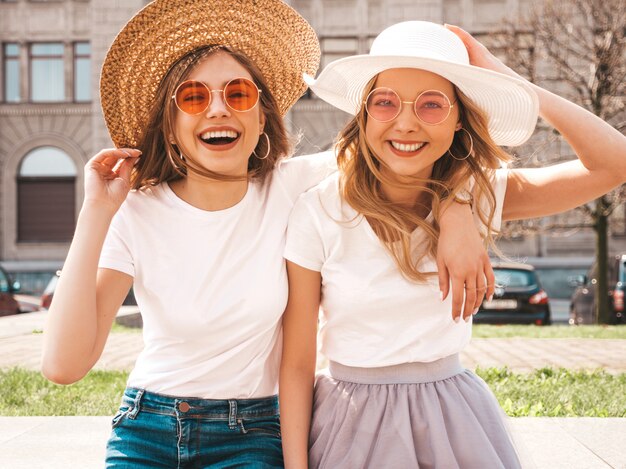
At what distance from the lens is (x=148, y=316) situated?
2.63 metres

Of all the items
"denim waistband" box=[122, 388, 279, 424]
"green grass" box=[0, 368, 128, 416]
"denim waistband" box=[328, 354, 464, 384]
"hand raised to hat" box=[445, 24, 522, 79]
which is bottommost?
"green grass" box=[0, 368, 128, 416]

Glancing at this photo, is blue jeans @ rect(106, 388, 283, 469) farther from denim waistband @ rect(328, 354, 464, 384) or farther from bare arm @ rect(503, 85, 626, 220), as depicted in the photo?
bare arm @ rect(503, 85, 626, 220)

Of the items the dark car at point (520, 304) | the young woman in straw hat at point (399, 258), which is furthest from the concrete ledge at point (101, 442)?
the dark car at point (520, 304)

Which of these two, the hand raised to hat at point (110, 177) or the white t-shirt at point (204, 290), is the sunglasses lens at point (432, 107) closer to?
the white t-shirt at point (204, 290)

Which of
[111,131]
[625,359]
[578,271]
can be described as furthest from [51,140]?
[111,131]

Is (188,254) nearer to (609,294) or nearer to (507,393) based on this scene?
(507,393)

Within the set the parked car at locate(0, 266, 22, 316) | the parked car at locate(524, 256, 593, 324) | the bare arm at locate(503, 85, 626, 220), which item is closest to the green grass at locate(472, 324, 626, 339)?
the bare arm at locate(503, 85, 626, 220)

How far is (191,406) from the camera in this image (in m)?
2.52

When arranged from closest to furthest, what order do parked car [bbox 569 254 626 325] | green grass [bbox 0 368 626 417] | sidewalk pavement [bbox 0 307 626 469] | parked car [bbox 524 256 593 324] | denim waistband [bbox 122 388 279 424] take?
denim waistband [bbox 122 388 279 424], sidewalk pavement [bbox 0 307 626 469], green grass [bbox 0 368 626 417], parked car [bbox 569 254 626 325], parked car [bbox 524 256 593 324]

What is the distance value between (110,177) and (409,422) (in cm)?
131

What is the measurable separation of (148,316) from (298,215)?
2.07 ft

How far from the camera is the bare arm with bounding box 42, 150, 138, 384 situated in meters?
2.37

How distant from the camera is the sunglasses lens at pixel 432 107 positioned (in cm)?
240

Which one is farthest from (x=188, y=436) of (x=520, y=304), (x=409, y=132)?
(x=520, y=304)
